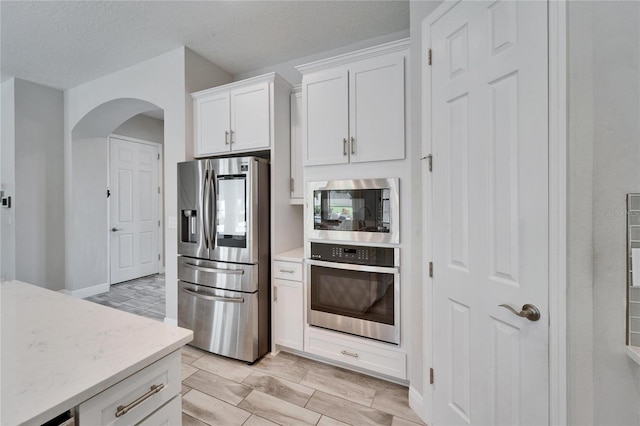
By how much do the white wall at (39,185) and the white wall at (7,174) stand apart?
6 cm

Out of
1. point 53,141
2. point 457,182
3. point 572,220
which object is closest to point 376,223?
point 457,182

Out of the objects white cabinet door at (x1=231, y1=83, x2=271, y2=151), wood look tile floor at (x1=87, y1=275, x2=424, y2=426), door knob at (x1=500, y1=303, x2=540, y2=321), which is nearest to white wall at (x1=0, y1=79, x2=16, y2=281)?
wood look tile floor at (x1=87, y1=275, x2=424, y2=426)

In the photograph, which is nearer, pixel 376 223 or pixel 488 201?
pixel 488 201

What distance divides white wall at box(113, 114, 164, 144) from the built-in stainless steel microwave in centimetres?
419

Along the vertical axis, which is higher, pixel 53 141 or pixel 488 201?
pixel 53 141

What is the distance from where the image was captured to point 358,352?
6.95 feet

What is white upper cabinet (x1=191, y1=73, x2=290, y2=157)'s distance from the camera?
8.15 ft

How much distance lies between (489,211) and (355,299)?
47.5 inches

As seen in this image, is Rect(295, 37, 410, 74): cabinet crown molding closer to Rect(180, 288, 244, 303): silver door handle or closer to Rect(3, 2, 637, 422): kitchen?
Rect(3, 2, 637, 422): kitchen

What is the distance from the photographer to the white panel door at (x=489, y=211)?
42.3 inches

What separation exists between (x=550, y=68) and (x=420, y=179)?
843 mm

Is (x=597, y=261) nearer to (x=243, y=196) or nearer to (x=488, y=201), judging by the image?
(x=488, y=201)

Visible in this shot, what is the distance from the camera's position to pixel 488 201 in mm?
1250

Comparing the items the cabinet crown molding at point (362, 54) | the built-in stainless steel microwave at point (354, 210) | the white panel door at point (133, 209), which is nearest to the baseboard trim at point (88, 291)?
the white panel door at point (133, 209)
